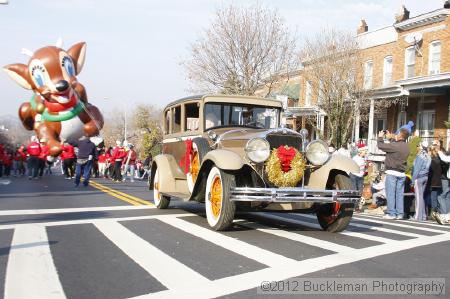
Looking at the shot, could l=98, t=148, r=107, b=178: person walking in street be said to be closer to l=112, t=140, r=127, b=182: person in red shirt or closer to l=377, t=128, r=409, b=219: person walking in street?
l=112, t=140, r=127, b=182: person in red shirt

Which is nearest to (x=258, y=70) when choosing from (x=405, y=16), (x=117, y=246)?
(x=405, y=16)

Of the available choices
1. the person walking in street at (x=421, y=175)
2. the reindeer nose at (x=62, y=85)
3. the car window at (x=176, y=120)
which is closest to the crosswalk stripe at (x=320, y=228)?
the car window at (x=176, y=120)

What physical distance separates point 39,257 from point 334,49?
21.4 m

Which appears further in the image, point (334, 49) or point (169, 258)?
point (334, 49)

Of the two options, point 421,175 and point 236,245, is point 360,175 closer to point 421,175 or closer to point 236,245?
point 421,175

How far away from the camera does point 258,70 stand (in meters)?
26.2

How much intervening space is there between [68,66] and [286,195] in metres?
23.9

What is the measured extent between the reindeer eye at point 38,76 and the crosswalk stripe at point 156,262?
21900mm

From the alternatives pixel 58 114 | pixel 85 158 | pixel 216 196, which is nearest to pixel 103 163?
pixel 58 114

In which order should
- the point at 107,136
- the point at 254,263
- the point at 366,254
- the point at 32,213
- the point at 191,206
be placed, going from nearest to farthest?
the point at 254,263 < the point at 366,254 < the point at 32,213 < the point at 191,206 < the point at 107,136

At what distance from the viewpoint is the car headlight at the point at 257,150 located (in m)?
6.73

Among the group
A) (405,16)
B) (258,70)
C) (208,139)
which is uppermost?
(405,16)

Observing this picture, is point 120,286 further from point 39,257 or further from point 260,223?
point 260,223

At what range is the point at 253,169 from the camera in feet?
22.6
